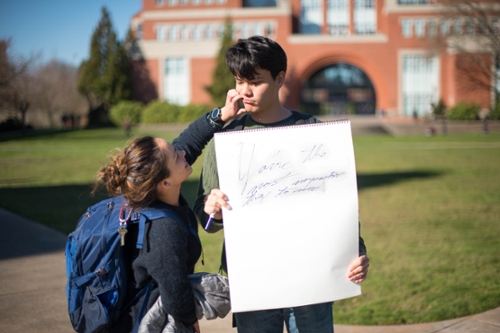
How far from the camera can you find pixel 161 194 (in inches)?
85.4

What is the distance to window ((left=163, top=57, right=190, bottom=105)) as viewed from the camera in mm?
55625

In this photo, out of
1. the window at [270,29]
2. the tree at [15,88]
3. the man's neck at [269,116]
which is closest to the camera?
the man's neck at [269,116]

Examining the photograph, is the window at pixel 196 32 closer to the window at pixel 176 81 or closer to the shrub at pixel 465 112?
the window at pixel 176 81

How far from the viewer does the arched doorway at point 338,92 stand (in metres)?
57.4

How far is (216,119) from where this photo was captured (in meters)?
2.48

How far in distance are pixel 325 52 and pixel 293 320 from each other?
53726mm

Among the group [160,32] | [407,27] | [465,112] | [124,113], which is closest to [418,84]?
[407,27]

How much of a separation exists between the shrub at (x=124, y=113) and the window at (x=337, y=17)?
80.1 ft

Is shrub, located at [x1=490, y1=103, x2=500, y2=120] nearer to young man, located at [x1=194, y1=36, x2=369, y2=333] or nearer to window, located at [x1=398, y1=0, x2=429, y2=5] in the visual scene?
window, located at [x1=398, y1=0, x2=429, y2=5]

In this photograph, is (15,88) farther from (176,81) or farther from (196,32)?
(196,32)

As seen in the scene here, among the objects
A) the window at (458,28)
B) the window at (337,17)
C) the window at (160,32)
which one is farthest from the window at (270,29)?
the window at (458,28)

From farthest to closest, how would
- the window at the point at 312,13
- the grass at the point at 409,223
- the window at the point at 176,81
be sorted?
the window at the point at 312,13 → the window at the point at 176,81 → the grass at the point at 409,223

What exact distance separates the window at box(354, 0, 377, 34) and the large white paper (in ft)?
198

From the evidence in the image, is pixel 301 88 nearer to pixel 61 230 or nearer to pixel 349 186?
pixel 61 230
